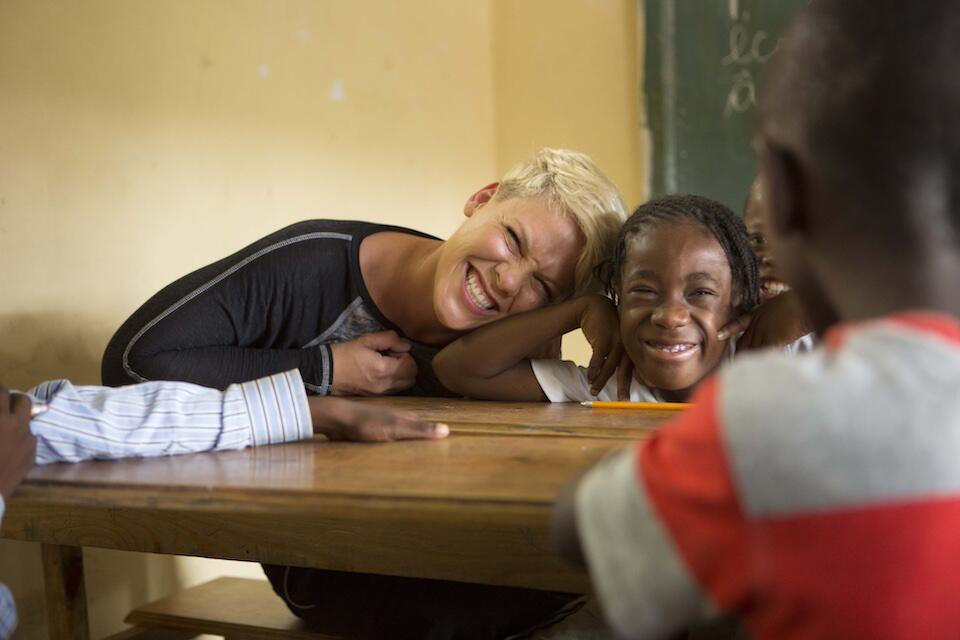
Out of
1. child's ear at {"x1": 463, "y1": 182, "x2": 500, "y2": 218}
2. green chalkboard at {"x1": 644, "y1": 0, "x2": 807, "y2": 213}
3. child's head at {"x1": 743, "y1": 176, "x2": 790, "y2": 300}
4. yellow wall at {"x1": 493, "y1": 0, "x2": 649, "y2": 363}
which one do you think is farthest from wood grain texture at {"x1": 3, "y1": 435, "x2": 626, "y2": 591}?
yellow wall at {"x1": 493, "y1": 0, "x2": 649, "y2": 363}

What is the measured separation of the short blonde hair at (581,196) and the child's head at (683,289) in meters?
0.16

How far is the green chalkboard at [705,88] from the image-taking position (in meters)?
3.28

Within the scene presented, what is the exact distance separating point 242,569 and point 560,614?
58.1 inches

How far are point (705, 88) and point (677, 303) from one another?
2041 millimetres

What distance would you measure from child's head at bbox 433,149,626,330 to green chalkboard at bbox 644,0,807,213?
1628 millimetres

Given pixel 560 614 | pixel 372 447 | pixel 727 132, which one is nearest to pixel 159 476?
pixel 372 447

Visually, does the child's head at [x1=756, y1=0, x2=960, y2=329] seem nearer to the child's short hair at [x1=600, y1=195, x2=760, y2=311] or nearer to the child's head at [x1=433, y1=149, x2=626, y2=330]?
the child's short hair at [x1=600, y1=195, x2=760, y2=311]

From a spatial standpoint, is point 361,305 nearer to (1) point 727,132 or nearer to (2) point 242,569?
(2) point 242,569

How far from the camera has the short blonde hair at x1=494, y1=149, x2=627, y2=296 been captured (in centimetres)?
179

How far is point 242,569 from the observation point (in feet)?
8.64

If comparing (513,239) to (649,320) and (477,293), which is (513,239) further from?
(649,320)

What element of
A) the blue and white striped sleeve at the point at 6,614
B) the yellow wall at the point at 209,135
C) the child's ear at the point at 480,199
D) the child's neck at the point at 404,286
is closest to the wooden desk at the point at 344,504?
the blue and white striped sleeve at the point at 6,614

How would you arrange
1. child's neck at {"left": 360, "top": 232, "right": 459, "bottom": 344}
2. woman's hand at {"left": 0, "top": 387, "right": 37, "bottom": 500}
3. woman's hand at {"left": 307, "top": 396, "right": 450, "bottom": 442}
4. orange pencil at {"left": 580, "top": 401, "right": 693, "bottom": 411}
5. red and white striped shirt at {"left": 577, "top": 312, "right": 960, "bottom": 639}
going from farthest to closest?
child's neck at {"left": 360, "top": 232, "right": 459, "bottom": 344}
orange pencil at {"left": 580, "top": 401, "right": 693, "bottom": 411}
woman's hand at {"left": 307, "top": 396, "right": 450, "bottom": 442}
woman's hand at {"left": 0, "top": 387, "right": 37, "bottom": 500}
red and white striped shirt at {"left": 577, "top": 312, "right": 960, "bottom": 639}

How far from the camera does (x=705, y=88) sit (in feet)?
11.0
